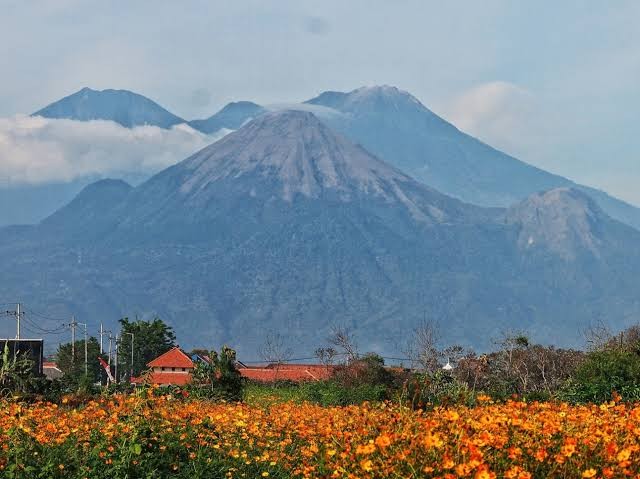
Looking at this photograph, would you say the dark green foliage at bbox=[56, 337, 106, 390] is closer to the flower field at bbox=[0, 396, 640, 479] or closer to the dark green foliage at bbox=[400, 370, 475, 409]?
the dark green foliage at bbox=[400, 370, 475, 409]

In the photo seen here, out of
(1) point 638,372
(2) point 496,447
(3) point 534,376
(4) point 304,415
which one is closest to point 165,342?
(3) point 534,376

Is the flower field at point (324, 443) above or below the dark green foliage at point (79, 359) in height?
below

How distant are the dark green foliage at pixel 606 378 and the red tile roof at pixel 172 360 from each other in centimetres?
7475

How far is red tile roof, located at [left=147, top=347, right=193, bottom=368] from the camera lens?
325 ft

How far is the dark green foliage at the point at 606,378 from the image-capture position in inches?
963

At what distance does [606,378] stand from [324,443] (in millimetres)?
13942

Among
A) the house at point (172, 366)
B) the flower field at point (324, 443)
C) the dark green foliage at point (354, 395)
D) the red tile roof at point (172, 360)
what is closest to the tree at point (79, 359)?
the house at point (172, 366)

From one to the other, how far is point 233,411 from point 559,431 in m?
5.89

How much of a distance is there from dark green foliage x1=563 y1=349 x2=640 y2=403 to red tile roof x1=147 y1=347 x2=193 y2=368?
7475cm

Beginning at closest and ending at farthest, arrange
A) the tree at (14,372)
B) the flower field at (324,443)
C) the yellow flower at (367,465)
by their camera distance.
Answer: the yellow flower at (367,465) < the flower field at (324,443) < the tree at (14,372)

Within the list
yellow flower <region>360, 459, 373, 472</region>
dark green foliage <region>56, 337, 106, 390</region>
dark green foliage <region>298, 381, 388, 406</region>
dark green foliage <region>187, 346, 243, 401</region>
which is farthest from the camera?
dark green foliage <region>56, 337, 106, 390</region>

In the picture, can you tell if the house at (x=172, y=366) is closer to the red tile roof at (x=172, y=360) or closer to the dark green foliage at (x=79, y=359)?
the red tile roof at (x=172, y=360)

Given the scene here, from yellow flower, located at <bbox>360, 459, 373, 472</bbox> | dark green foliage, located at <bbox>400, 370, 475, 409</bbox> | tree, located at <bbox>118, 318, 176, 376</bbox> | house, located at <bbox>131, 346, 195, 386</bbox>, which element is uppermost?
tree, located at <bbox>118, 318, 176, 376</bbox>

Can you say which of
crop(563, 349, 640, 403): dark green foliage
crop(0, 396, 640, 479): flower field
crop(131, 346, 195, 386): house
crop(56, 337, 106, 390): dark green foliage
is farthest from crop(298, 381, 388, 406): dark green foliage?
crop(131, 346, 195, 386): house
